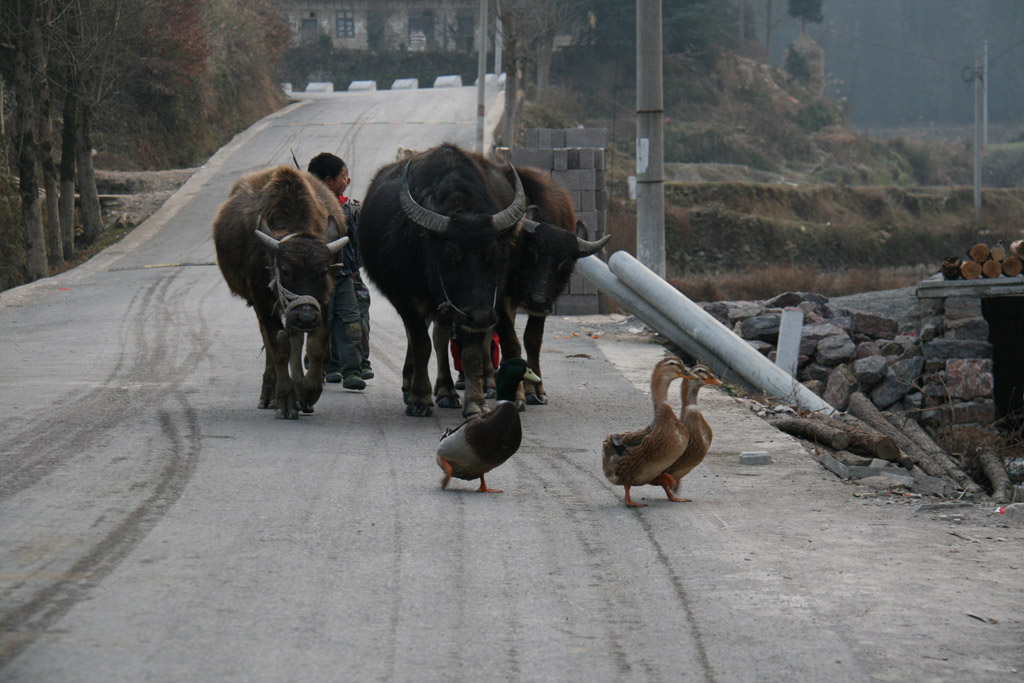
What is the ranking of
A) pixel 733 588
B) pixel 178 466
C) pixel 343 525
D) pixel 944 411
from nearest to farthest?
1. pixel 733 588
2. pixel 343 525
3. pixel 178 466
4. pixel 944 411

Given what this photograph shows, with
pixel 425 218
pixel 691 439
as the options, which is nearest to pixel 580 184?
pixel 425 218

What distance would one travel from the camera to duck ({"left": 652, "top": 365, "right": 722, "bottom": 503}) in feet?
22.7

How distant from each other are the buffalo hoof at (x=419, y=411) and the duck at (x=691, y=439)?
3176 millimetres

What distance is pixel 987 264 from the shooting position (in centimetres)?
1351

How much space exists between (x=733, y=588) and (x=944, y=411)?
891 centimetres

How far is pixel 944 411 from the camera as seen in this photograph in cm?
1329

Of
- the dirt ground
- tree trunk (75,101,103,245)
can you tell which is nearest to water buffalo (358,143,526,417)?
tree trunk (75,101,103,245)

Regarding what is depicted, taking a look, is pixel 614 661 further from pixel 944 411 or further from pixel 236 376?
pixel 944 411

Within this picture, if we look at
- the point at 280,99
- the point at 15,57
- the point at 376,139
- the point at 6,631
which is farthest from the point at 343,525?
the point at 280,99

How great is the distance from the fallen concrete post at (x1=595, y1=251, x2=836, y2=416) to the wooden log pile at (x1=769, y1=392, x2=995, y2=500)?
531 mm

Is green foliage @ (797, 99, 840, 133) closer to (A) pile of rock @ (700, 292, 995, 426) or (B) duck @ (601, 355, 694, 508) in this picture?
(A) pile of rock @ (700, 292, 995, 426)

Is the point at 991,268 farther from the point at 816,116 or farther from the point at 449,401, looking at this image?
the point at 816,116

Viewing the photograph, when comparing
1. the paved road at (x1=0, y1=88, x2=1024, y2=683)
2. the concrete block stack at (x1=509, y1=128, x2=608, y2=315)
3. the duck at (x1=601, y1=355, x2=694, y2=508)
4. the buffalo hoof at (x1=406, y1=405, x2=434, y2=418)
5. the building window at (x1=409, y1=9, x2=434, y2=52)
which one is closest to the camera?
the paved road at (x1=0, y1=88, x2=1024, y2=683)

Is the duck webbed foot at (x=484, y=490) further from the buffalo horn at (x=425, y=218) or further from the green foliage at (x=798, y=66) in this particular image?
the green foliage at (x=798, y=66)
